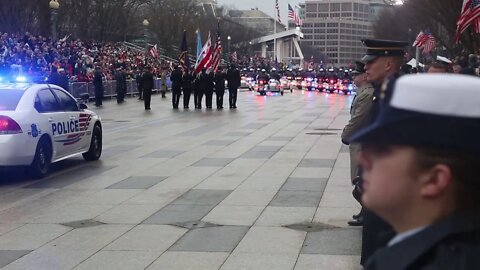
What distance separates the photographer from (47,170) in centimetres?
1127

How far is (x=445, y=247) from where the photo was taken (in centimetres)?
163

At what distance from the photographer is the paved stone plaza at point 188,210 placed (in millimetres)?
6375

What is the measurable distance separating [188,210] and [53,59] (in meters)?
25.4

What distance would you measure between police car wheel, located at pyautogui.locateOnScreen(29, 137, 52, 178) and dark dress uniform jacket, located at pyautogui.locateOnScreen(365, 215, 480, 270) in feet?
32.1

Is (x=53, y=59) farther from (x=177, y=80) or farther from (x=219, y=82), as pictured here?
(x=219, y=82)

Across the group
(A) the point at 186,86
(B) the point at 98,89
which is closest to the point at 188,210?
(A) the point at 186,86

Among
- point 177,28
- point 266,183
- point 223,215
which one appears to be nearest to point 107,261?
point 223,215

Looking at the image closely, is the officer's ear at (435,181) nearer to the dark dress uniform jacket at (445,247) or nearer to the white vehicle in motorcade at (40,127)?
the dark dress uniform jacket at (445,247)

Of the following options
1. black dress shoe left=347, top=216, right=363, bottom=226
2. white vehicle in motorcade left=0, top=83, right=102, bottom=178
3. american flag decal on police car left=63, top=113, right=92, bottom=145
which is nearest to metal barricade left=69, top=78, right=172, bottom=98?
american flag decal on police car left=63, top=113, right=92, bottom=145

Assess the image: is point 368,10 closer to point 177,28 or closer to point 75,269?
point 177,28

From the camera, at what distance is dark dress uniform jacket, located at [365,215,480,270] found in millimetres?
1607

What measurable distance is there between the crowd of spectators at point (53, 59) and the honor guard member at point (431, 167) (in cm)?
2507

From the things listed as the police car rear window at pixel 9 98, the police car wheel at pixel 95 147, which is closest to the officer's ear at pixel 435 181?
the police car rear window at pixel 9 98

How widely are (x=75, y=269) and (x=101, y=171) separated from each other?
19.4ft
